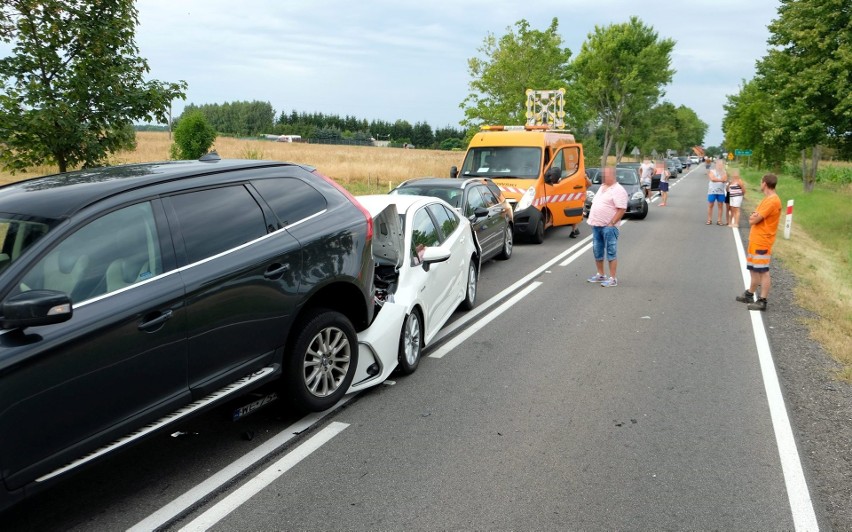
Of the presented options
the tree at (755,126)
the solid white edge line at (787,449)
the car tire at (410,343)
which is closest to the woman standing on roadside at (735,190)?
the solid white edge line at (787,449)

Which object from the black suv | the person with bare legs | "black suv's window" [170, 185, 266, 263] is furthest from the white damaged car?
the person with bare legs

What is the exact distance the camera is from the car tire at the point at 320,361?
183 inches

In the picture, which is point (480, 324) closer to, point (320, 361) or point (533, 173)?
point (320, 361)

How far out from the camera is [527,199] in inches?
560

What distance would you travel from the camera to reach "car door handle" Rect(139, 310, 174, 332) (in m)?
3.54

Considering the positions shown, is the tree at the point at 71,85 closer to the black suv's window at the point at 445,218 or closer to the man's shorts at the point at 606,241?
the black suv's window at the point at 445,218

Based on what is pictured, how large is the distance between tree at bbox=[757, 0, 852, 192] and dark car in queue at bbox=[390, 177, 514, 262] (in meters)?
11.7

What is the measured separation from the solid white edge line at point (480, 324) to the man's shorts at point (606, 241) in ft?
3.49

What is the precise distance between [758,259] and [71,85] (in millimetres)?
8240

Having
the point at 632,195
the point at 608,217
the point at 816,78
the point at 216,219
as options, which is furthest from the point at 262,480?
the point at 816,78

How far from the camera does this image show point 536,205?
14.5 meters

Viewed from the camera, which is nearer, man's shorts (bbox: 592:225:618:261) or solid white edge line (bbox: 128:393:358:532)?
solid white edge line (bbox: 128:393:358:532)

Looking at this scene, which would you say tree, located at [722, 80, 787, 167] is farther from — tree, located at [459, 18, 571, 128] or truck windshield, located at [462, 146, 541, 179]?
truck windshield, located at [462, 146, 541, 179]

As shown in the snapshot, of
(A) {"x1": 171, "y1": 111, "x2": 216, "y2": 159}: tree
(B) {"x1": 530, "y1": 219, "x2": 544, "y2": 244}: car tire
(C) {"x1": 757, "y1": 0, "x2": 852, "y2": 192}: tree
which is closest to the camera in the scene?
(B) {"x1": 530, "y1": 219, "x2": 544, "y2": 244}: car tire
